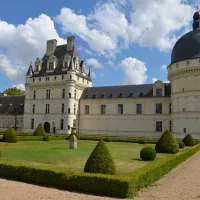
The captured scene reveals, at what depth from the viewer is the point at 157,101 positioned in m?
39.4

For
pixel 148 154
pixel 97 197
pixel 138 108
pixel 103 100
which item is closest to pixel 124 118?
pixel 138 108

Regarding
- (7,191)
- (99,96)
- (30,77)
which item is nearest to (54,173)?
(7,191)

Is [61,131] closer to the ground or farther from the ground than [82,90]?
closer to the ground

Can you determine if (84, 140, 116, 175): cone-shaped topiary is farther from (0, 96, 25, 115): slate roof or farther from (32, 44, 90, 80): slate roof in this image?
(0, 96, 25, 115): slate roof

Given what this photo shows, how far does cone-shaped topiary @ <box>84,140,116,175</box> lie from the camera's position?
9375 millimetres

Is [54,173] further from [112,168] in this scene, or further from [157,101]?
[157,101]

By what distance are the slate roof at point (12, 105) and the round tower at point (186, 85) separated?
28.6m

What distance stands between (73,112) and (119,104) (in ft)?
25.5

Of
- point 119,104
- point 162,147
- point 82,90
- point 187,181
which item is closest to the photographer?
point 187,181

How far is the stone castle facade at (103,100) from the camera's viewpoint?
34531mm

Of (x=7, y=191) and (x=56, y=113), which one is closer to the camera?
(x=7, y=191)

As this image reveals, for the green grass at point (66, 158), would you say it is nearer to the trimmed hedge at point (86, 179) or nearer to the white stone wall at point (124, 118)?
the trimmed hedge at point (86, 179)

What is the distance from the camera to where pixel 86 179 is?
8672 mm

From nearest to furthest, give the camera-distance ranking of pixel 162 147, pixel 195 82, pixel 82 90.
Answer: pixel 162 147 → pixel 195 82 → pixel 82 90
